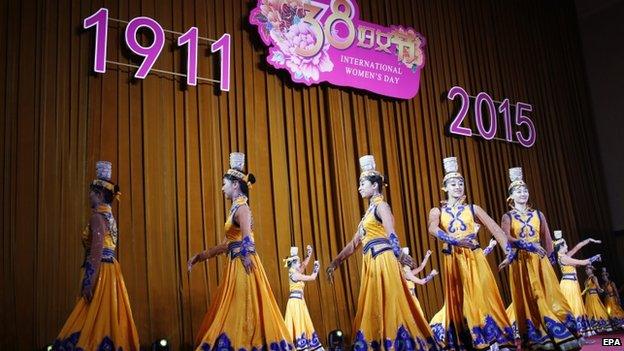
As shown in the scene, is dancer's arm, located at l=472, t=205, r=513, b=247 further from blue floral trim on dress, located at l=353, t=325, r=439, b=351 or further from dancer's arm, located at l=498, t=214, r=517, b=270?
blue floral trim on dress, located at l=353, t=325, r=439, b=351

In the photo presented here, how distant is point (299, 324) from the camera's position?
621 cm

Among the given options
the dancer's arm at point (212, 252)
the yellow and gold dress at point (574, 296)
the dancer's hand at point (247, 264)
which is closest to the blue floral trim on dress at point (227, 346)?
the dancer's hand at point (247, 264)

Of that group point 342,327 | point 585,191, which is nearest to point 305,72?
point 342,327

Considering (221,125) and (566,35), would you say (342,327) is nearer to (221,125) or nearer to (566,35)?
(221,125)

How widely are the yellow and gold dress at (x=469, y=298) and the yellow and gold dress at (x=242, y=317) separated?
1.41 meters

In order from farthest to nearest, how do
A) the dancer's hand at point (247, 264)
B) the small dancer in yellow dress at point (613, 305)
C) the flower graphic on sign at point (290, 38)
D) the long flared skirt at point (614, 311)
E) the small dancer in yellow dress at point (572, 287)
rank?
the small dancer in yellow dress at point (613, 305) → the long flared skirt at point (614, 311) → the flower graphic on sign at point (290, 38) → the small dancer in yellow dress at point (572, 287) → the dancer's hand at point (247, 264)

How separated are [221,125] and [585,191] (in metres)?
7.13

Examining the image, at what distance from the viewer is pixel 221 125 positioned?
23.9ft

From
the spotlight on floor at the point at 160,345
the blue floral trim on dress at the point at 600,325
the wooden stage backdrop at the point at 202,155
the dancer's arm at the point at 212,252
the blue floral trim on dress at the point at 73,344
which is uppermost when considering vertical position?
the wooden stage backdrop at the point at 202,155

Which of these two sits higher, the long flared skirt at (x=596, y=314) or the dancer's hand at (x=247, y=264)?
the dancer's hand at (x=247, y=264)

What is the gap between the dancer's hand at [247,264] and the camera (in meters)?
4.61

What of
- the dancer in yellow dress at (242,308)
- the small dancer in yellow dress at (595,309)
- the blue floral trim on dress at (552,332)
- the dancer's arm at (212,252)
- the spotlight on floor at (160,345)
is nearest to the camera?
the dancer in yellow dress at (242,308)

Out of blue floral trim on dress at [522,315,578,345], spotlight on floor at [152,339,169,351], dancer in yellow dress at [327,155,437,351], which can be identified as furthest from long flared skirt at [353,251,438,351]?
spotlight on floor at [152,339,169,351]

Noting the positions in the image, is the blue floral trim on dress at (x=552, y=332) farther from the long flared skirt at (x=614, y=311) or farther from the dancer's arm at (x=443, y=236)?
the long flared skirt at (x=614, y=311)
